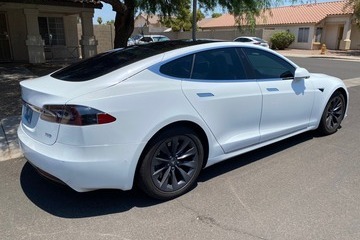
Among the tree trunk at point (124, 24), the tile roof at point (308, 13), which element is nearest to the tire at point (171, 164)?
the tree trunk at point (124, 24)

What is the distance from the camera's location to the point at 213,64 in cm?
371

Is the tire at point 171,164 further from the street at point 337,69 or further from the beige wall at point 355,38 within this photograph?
the beige wall at point 355,38

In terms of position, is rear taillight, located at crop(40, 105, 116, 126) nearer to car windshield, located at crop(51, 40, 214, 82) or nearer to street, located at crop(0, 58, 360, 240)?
car windshield, located at crop(51, 40, 214, 82)

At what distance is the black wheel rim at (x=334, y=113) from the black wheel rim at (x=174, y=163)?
2.92 meters

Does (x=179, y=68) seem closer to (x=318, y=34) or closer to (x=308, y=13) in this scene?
(x=318, y=34)

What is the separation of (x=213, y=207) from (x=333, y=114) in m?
3.26

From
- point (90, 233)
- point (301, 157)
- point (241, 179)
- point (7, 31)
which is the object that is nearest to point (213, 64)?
point (241, 179)

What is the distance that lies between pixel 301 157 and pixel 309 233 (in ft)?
5.86

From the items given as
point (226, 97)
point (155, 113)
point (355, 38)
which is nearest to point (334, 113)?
point (226, 97)

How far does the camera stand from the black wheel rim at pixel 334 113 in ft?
17.4

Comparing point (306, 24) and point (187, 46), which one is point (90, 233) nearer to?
point (187, 46)

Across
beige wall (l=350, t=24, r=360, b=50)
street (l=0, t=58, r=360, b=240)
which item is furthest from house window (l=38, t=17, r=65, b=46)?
beige wall (l=350, t=24, r=360, b=50)

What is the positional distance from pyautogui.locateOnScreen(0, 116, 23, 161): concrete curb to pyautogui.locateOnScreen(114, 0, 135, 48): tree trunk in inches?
203

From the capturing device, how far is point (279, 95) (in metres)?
4.21
